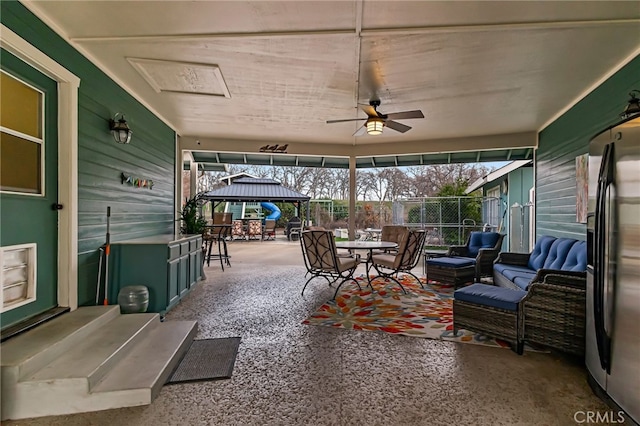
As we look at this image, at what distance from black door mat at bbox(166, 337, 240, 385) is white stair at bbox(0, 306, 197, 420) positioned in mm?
81

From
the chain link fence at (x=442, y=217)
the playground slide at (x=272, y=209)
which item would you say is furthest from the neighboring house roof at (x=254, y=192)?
the chain link fence at (x=442, y=217)

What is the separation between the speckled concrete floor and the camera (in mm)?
1986

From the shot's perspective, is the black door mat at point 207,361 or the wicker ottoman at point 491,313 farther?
the wicker ottoman at point 491,313

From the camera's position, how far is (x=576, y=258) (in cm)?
376

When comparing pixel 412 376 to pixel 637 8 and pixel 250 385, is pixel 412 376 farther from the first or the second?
pixel 637 8

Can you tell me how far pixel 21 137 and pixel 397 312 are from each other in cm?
407

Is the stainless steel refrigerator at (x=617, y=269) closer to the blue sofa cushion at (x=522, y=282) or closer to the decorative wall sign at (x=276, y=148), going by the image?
the blue sofa cushion at (x=522, y=282)

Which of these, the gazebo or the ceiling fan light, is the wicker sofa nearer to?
the ceiling fan light

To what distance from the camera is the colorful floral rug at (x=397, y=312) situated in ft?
11.1

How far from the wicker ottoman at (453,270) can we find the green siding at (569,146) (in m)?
1.40

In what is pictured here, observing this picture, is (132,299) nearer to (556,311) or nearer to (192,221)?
(192,221)

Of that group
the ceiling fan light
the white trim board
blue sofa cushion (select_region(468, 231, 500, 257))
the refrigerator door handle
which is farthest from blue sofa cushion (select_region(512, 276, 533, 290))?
the white trim board

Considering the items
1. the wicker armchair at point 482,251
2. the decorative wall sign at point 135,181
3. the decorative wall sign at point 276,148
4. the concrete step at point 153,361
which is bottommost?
the concrete step at point 153,361

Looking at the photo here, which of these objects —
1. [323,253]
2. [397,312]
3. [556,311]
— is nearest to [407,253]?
[397,312]
